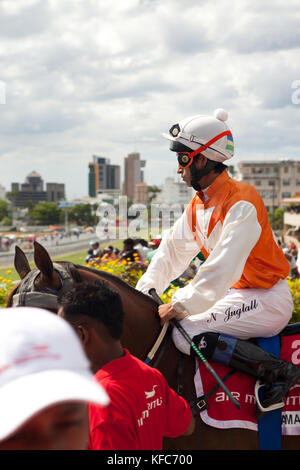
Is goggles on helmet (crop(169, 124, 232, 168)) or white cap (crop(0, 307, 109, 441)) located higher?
goggles on helmet (crop(169, 124, 232, 168))

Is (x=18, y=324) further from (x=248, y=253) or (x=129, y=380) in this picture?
(x=248, y=253)

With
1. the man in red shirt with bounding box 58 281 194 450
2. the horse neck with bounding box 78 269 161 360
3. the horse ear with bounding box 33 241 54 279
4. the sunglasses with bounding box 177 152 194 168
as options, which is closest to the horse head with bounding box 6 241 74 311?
the horse ear with bounding box 33 241 54 279

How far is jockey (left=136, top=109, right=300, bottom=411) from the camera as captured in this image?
2.46 meters

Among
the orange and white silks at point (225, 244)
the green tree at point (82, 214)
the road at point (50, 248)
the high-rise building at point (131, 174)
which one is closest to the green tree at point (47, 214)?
the green tree at point (82, 214)

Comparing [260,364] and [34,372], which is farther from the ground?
[34,372]

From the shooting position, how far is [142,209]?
9.34 metres

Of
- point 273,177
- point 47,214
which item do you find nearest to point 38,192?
point 47,214

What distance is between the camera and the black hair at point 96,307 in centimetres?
158

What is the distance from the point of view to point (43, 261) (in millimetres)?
2168

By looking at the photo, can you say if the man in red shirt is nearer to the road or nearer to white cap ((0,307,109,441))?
white cap ((0,307,109,441))

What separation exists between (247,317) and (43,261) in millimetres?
1221

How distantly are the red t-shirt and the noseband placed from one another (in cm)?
63

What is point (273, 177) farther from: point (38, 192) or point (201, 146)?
point (38, 192)

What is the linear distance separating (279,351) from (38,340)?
197cm
